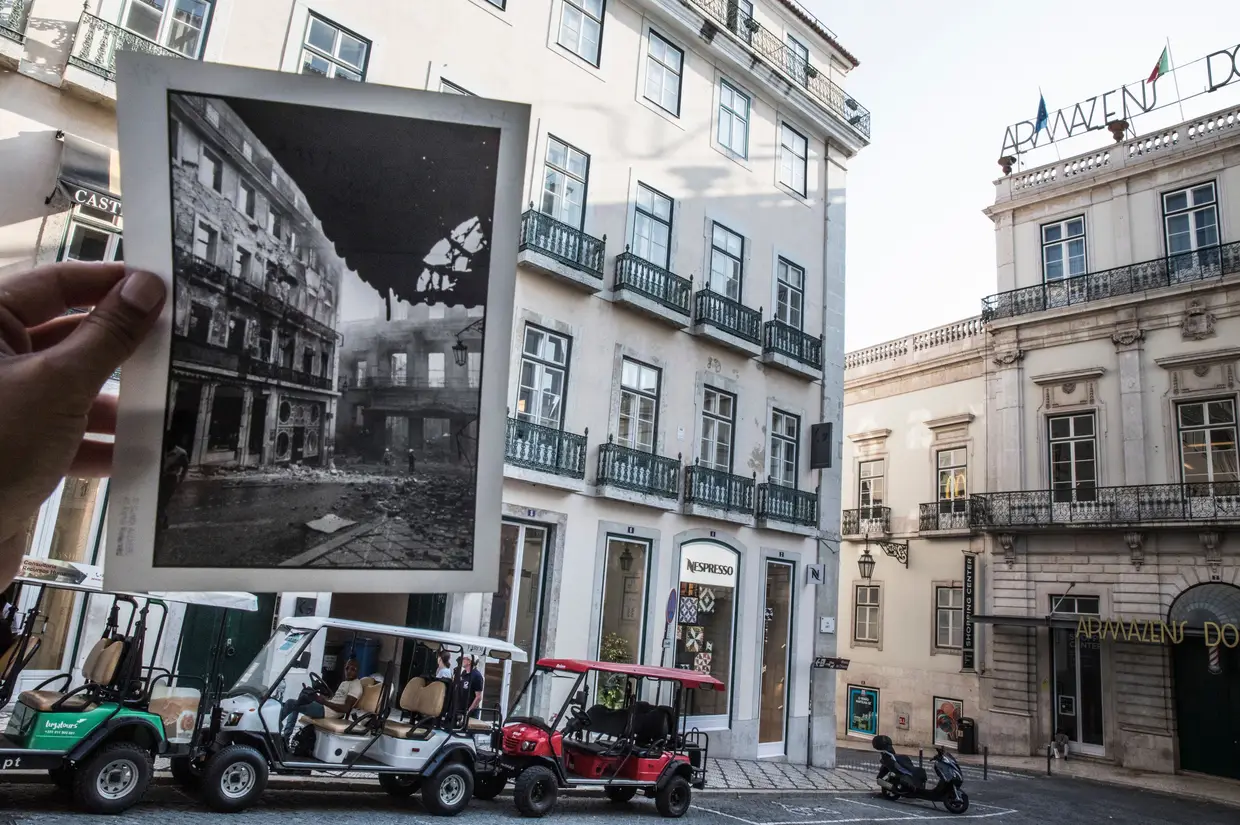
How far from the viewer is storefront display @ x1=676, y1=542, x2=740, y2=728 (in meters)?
17.7

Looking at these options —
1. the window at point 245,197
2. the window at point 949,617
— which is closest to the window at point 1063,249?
the window at point 949,617

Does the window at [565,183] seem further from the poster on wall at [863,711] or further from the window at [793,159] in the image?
the poster on wall at [863,711]

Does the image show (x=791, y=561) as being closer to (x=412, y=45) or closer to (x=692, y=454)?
(x=692, y=454)

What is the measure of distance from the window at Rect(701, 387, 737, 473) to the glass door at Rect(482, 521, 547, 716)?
495 cm

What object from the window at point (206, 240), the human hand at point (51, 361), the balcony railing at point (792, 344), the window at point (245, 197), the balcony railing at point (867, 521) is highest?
the balcony railing at point (792, 344)

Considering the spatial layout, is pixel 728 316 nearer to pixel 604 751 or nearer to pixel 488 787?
pixel 604 751

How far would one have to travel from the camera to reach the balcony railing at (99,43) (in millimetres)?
11734

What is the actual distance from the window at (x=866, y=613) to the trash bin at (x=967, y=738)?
186 inches

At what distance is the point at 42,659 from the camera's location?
36.6 feet

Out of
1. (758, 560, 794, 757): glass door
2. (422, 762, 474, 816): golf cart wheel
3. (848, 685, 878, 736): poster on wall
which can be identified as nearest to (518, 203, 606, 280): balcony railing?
(758, 560, 794, 757): glass door

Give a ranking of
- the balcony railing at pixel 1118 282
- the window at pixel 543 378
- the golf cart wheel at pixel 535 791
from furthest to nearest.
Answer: the balcony railing at pixel 1118 282
the window at pixel 543 378
the golf cart wheel at pixel 535 791

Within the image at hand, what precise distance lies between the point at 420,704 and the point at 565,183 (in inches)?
409

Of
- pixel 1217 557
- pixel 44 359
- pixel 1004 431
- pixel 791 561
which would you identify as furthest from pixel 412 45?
pixel 1217 557

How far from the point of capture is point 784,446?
21.0 metres
